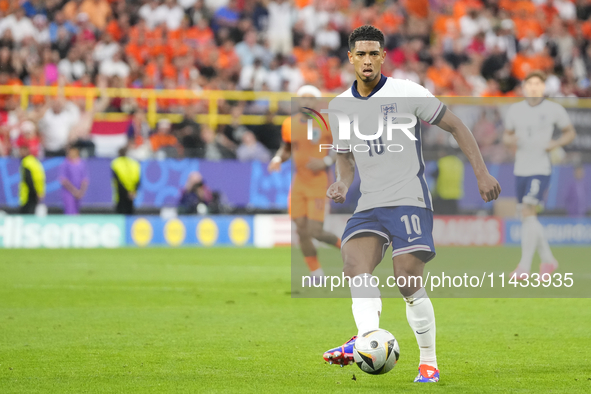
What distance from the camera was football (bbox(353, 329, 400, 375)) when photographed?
5.19m

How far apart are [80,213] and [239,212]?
3.38 m

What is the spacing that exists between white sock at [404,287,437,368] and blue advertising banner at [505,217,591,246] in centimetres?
1487

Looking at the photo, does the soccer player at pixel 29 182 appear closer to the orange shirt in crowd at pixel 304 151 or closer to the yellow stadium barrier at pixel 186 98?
the yellow stadium barrier at pixel 186 98

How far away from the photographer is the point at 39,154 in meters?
18.2

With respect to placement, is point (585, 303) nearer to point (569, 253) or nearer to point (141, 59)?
point (569, 253)

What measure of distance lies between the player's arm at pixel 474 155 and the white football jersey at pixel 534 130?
643 cm

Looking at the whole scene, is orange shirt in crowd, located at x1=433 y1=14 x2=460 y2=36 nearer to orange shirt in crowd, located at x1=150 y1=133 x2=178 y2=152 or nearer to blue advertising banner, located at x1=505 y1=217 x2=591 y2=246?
blue advertising banner, located at x1=505 y1=217 x2=591 y2=246

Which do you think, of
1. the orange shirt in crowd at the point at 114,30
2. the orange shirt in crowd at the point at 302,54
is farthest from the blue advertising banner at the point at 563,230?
the orange shirt in crowd at the point at 114,30

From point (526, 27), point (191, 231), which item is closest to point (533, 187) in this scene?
point (191, 231)

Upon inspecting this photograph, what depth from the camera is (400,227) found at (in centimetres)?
554

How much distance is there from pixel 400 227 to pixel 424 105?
77cm

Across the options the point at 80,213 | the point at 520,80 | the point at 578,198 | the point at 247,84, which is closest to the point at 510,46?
the point at 520,80

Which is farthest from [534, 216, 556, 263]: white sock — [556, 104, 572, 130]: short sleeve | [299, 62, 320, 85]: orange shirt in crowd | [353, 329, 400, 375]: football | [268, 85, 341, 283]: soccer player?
[299, 62, 320, 85]: orange shirt in crowd

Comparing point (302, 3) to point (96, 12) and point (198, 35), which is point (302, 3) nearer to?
point (198, 35)
